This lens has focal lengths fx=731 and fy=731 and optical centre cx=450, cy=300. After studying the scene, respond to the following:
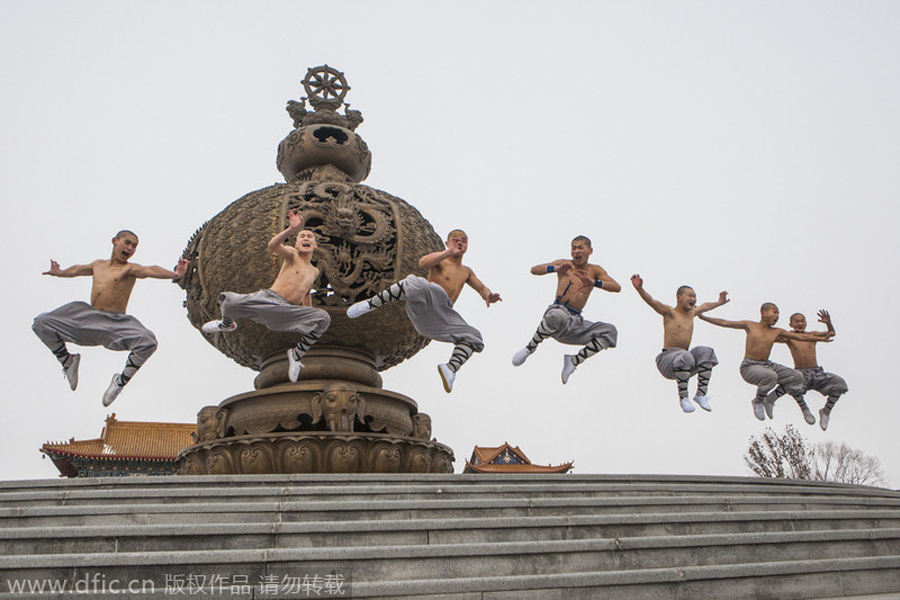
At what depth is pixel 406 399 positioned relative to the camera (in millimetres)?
8383

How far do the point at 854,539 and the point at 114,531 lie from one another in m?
4.64

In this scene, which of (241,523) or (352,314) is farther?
(352,314)

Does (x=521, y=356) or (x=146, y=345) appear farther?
(x=521, y=356)

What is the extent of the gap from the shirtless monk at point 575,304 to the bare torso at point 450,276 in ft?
2.98

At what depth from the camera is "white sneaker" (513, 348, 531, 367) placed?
8.59 metres

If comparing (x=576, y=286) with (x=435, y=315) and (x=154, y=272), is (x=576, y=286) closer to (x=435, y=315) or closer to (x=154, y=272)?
(x=435, y=315)

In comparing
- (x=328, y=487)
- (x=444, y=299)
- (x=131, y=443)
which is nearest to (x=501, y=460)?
(x=131, y=443)

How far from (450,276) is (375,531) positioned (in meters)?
4.16

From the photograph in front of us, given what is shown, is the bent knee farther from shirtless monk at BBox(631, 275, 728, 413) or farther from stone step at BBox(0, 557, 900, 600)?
shirtless monk at BBox(631, 275, 728, 413)

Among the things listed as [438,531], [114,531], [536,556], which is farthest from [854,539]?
[114,531]

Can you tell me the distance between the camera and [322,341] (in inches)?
333

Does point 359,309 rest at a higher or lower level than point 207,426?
higher

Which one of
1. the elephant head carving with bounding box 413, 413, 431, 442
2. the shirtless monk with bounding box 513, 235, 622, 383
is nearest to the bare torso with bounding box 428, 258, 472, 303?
the shirtless monk with bounding box 513, 235, 622, 383

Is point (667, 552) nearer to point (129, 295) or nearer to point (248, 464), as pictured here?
point (248, 464)
